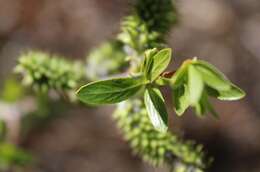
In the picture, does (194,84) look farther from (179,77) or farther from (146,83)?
(146,83)

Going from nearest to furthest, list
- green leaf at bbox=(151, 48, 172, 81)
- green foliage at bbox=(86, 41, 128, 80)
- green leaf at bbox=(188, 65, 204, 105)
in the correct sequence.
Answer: green leaf at bbox=(188, 65, 204, 105) < green leaf at bbox=(151, 48, 172, 81) < green foliage at bbox=(86, 41, 128, 80)

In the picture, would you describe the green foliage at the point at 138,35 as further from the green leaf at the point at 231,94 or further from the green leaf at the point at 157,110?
the green leaf at the point at 231,94

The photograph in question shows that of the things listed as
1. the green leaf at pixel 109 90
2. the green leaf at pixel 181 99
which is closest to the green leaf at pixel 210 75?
the green leaf at pixel 181 99

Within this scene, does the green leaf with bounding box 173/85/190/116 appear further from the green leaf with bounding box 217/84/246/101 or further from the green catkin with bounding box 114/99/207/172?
the green catkin with bounding box 114/99/207/172

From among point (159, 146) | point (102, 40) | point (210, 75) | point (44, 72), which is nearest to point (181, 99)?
point (210, 75)

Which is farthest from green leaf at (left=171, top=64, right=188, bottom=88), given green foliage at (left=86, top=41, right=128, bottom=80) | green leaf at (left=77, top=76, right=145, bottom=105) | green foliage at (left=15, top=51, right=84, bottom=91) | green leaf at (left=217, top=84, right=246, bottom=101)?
green foliage at (left=86, top=41, right=128, bottom=80)

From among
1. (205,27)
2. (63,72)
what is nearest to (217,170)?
(205,27)
